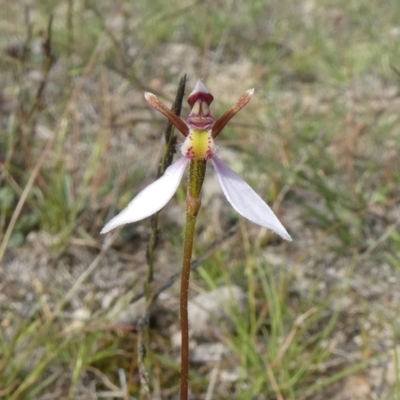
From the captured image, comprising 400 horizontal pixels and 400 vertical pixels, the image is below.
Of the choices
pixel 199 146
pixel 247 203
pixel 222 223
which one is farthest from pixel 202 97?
pixel 222 223

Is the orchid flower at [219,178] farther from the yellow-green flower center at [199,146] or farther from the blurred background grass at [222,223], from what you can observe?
the blurred background grass at [222,223]

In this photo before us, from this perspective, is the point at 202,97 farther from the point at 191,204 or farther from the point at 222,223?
the point at 222,223

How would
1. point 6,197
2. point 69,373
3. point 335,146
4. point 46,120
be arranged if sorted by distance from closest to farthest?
point 69,373 → point 6,197 → point 335,146 → point 46,120

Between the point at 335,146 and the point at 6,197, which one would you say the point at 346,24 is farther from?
the point at 6,197

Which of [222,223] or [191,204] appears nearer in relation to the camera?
[191,204]

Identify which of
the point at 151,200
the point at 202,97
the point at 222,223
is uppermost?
the point at 202,97

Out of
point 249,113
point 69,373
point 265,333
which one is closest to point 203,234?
point 265,333
